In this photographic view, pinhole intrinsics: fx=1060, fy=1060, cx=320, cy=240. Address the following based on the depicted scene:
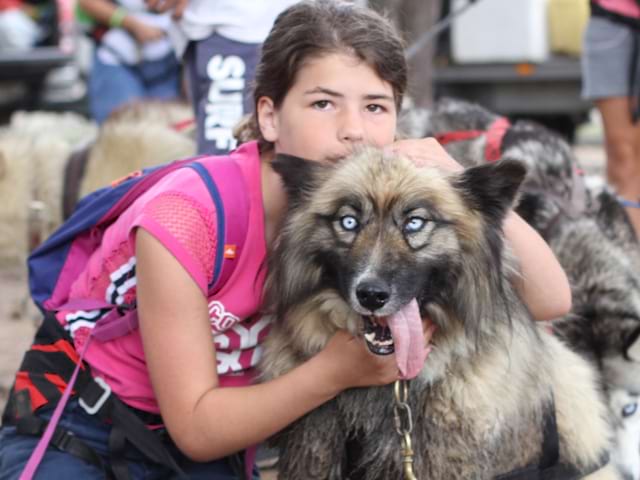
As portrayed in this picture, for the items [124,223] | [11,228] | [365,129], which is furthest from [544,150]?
[11,228]

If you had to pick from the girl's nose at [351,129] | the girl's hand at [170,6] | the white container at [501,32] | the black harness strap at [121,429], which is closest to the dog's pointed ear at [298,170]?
the girl's nose at [351,129]

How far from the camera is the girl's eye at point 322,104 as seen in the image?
8.38 ft

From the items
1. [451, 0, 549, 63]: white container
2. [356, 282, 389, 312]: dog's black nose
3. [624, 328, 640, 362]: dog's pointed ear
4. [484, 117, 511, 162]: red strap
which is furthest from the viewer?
[451, 0, 549, 63]: white container

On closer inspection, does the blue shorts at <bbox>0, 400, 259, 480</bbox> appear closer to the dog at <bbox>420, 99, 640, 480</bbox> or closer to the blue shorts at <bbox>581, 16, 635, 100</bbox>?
the dog at <bbox>420, 99, 640, 480</bbox>

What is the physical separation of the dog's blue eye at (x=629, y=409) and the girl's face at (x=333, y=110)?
4.44 feet

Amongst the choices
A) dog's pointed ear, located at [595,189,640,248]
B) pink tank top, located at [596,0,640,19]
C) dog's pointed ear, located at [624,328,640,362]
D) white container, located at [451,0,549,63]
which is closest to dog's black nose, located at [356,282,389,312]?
dog's pointed ear, located at [624,328,640,362]

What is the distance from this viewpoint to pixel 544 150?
3850 millimetres

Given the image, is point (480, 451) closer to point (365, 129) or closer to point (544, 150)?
point (365, 129)

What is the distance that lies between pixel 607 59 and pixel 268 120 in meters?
3.20

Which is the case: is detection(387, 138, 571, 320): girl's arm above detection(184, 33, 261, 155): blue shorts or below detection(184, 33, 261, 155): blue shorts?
below

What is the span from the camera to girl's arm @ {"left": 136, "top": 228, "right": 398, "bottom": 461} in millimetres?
2449

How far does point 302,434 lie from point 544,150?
1.70m

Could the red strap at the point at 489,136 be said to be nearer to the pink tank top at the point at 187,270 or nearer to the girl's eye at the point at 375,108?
the girl's eye at the point at 375,108

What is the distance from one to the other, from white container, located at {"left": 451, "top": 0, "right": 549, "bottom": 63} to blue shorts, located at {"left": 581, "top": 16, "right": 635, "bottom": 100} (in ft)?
15.0
